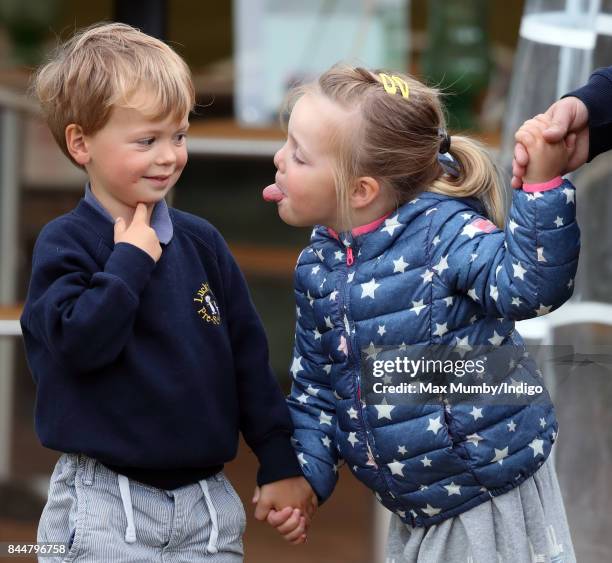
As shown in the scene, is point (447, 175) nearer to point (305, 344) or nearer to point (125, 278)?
point (305, 344)

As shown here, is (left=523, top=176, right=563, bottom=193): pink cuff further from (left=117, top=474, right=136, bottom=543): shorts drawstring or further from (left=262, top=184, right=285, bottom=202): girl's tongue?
(left=117, top=474, right=136, bottom=543): shorts drawstring

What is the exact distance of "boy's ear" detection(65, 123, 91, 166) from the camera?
1.84 meters

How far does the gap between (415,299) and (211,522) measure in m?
0.45

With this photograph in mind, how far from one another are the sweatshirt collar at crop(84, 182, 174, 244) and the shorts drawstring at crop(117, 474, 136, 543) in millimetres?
355

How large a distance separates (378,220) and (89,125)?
0.44m

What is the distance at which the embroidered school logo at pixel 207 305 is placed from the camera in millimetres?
1870

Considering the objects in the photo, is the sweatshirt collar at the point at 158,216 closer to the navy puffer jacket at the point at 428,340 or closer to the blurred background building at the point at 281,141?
the navy puffer jacket at the point at 428,340

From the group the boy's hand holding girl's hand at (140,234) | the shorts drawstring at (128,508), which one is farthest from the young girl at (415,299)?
the shorts drawstring at (128,508)

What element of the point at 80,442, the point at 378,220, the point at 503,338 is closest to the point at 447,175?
the point at 378,220

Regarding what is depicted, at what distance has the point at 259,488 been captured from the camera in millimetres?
2006

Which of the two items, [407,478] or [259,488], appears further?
[259,488]

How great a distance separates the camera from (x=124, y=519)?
1.83 metres

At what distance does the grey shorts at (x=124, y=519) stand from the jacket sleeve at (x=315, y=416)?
7.2 inches

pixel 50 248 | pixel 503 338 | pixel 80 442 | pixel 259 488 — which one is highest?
pixel 50 248
